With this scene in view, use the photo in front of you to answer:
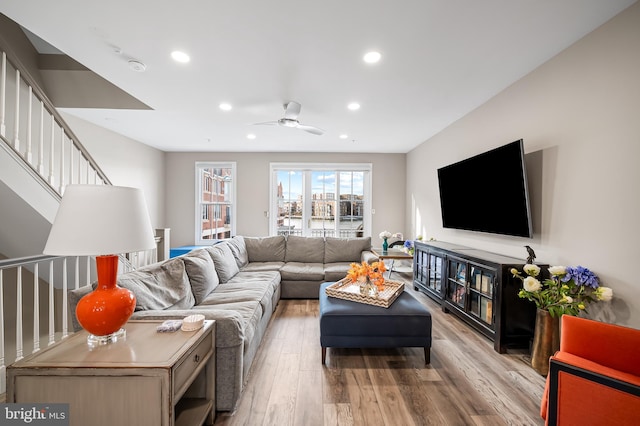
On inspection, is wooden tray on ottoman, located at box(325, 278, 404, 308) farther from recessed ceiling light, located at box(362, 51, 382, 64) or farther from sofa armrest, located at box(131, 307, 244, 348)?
recessed ceiling light, located at box(362, 51, 382, 64)

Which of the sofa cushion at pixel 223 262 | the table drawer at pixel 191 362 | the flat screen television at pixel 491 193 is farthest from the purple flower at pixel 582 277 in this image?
the sofa cushion at pixel 223 262

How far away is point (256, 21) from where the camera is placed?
188cm

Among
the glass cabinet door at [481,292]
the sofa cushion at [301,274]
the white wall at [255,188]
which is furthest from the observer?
the white wall at [255,188]

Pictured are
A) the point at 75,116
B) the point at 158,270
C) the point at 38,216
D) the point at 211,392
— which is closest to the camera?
the point at 211,392

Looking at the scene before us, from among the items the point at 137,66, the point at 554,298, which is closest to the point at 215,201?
the point at 137,66

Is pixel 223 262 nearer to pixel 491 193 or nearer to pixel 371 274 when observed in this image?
pixel 371 274

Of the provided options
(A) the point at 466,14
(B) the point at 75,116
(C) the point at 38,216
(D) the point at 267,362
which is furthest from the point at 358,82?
(B) the point at 75,116

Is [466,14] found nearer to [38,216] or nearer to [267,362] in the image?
[267,362]

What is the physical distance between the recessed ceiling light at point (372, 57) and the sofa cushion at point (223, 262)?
2.68 metres

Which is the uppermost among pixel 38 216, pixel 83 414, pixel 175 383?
pixel 38 216

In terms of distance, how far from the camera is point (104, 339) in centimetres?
133

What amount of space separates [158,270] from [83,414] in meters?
1.18

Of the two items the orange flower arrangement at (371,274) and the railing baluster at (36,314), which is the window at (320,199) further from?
the railing baluster at (36,314)

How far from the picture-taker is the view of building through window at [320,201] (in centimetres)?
620
